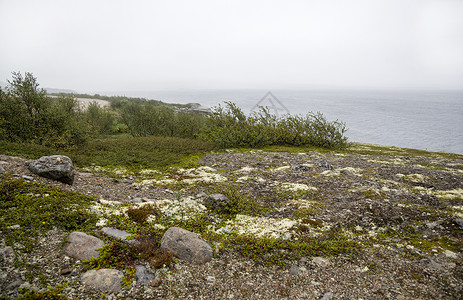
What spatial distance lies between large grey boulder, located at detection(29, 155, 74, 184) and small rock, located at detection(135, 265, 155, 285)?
6986 mm

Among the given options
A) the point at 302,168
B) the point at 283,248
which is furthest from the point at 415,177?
the point at 283,248

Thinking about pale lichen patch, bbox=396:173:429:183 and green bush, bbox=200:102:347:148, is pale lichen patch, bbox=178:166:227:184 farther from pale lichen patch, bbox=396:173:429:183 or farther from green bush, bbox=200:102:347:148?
pale lichen patch, bbox=396:173:429:183

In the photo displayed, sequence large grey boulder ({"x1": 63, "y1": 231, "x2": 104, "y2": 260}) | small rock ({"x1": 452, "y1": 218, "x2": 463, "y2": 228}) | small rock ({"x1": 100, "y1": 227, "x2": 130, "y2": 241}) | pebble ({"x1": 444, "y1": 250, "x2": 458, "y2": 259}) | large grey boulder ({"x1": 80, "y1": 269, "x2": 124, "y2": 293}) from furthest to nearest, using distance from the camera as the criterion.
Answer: small rock ({"x1": 452, "y1": 218, "x2": 463, "y2": 228}), pebble ({"x1": 444, "y1": 250, "x2": 458, "y2": 259}), small rock ({"x1": 100, "y1": 227, "x2": 130, "y2": 241}), large grey boulder ({"x1": 63, "y1": 231, "x2": 104, "y2": 260}), large grey boulder ({"x1": 80, "y1": 269, "x2": 124, "y2": 293})

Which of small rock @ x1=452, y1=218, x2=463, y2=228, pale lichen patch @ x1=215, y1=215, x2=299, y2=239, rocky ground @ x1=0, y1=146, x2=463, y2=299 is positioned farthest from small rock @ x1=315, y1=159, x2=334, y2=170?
pale lichen patch @ x1=215, y1=215, x2=299, y2=239

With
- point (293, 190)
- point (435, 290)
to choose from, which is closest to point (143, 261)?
point (435, 290)

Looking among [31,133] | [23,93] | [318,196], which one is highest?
[23,93]

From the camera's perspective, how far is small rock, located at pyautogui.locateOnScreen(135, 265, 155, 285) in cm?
581

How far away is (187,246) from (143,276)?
1523 millimetres

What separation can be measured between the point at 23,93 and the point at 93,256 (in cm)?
2056

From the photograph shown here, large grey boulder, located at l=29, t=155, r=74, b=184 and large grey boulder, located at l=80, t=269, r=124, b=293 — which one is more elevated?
large grey boulder, located at l=29, t=155, r=74, b=184

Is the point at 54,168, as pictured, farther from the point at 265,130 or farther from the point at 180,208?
the point at 265,130

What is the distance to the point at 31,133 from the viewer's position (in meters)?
18.8

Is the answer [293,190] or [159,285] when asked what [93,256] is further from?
[293,190]

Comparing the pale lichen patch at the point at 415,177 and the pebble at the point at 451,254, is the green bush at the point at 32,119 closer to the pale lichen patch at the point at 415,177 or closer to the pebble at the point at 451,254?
the pebble at the point at 451,254
